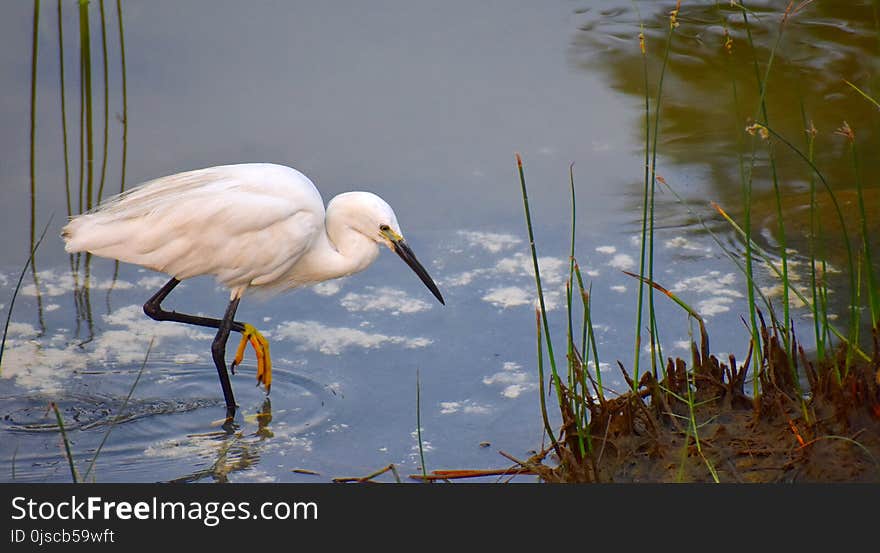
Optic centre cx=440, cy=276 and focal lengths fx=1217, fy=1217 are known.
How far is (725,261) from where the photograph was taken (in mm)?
4840

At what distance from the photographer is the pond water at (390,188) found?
3.89 m

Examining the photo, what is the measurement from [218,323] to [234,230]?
36 cm

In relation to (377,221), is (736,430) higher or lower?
lower

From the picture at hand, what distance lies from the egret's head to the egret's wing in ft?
0.36

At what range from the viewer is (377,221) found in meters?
4.13

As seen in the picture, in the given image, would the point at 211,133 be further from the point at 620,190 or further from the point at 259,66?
the point at 620,190

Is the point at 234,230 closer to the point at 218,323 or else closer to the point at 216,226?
the point at 216,226

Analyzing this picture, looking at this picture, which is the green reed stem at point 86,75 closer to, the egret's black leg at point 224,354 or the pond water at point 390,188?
the pond water at point 390,188

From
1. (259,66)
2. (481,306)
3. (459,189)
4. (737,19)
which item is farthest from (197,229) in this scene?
(737,19)

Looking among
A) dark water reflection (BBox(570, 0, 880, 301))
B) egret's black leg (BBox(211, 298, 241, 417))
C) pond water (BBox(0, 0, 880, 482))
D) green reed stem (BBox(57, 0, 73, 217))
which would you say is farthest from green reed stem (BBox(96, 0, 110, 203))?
dark water reflection (BBox(570, 0, 880, 301))

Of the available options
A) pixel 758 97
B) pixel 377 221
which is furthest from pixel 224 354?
pixel 758 97

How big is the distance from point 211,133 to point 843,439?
3.90 metres

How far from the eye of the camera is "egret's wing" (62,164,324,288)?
4.13 metres

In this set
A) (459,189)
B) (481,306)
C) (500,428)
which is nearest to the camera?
(500,428)
